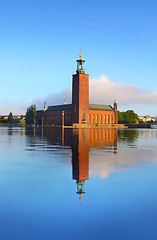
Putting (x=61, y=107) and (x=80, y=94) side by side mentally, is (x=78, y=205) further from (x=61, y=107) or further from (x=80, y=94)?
(x=61, y=107)

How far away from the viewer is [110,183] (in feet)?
25.0

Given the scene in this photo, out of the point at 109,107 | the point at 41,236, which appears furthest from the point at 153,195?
the point at 109,107

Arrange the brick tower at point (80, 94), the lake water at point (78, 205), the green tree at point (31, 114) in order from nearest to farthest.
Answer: the lake water at point (78, 205), the brick tower at point (80, 94), the green tree at point (31, 114)

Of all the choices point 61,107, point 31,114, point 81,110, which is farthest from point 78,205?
point 61,107

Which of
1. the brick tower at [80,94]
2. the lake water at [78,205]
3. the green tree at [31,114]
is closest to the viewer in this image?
the lake water at [78,205]

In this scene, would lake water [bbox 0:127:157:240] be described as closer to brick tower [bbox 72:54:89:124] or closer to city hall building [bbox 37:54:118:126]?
city hall building [bbox 37:54:118:126]

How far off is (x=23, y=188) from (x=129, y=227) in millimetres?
3461

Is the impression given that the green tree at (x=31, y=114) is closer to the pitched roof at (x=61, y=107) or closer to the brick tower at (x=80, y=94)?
the pitched roof at (x=61, y=107)

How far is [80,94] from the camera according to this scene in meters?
128

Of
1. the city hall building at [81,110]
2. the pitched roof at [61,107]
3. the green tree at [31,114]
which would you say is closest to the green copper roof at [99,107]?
the city hall building at [81,110]

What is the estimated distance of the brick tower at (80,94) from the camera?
12706 centimetres

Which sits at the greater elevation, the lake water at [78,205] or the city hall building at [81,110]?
the city hall building at [81,110]

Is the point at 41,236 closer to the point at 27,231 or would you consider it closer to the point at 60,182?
the point at 27,231

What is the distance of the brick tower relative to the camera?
127062mm
